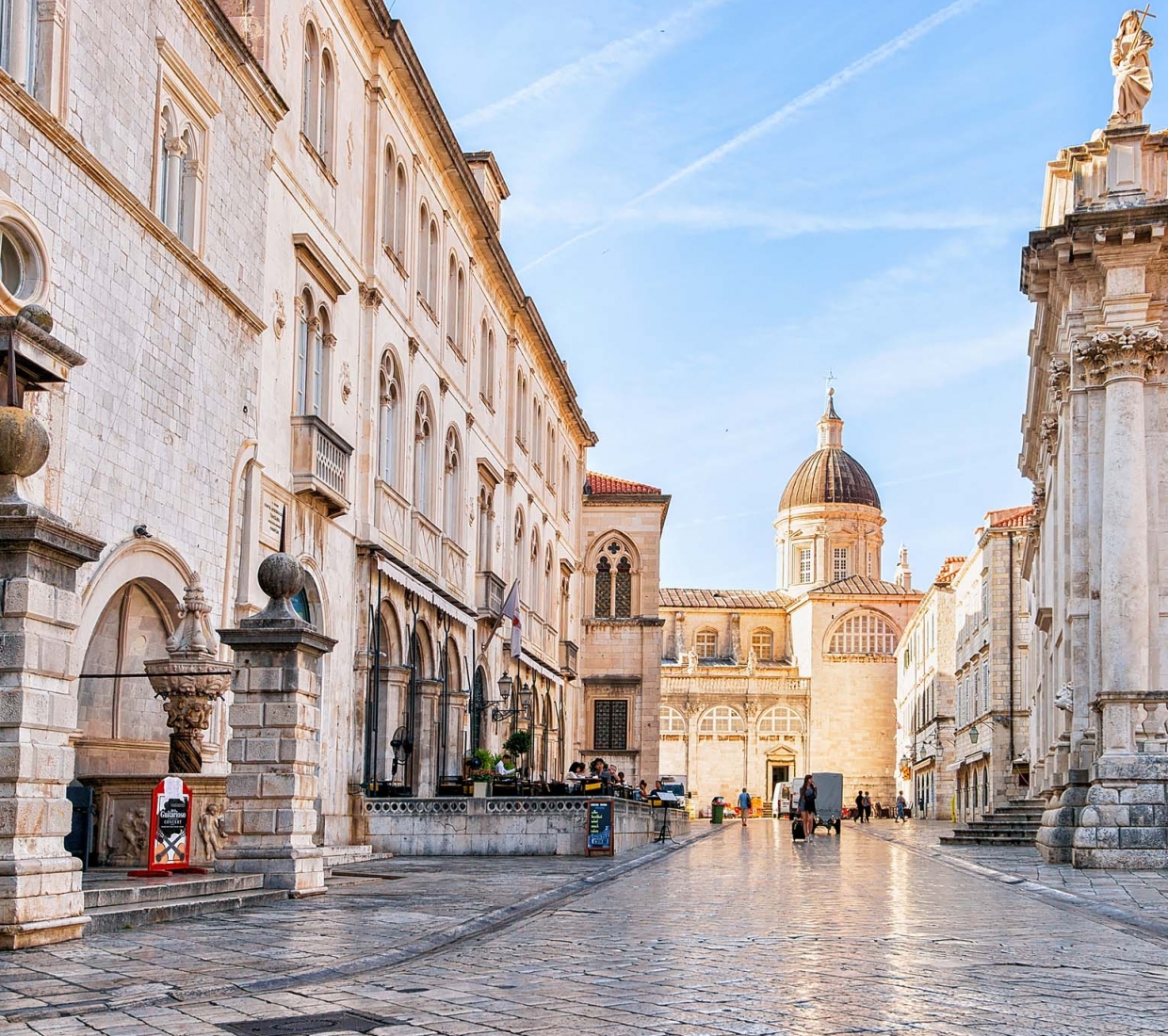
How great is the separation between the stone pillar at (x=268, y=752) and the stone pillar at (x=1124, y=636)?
13.3 meters

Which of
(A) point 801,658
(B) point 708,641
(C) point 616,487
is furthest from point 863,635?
(C) point 616,487

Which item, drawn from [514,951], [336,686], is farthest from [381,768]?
[514,951]

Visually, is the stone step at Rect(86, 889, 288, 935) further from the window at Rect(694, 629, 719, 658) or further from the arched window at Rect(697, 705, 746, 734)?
the window at Rect(694, 629, 719, 658)

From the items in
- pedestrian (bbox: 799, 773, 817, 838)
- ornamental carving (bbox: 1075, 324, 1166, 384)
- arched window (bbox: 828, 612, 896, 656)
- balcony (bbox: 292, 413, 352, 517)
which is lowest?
pedestrian (bbox: 799, 773, 817, 838)

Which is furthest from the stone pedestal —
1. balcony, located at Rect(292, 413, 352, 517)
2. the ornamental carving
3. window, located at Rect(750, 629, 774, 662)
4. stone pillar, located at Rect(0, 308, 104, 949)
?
window, located at Rect(750, 629, 774, 662)

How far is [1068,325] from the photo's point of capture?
88.5ft

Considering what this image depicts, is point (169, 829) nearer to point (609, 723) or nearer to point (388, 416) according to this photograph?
point (388, 416)

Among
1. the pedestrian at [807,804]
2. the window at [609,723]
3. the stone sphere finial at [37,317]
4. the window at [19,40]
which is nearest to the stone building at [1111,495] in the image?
the pedestrian at [807,804]

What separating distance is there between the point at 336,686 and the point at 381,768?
313 cm

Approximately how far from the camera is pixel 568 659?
168 ft

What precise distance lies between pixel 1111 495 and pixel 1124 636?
88.4 inches

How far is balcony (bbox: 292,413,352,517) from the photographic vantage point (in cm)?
2230

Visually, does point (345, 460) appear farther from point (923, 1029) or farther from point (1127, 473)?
point (923, 1029)

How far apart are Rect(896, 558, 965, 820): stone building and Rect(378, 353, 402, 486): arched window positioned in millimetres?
48021
